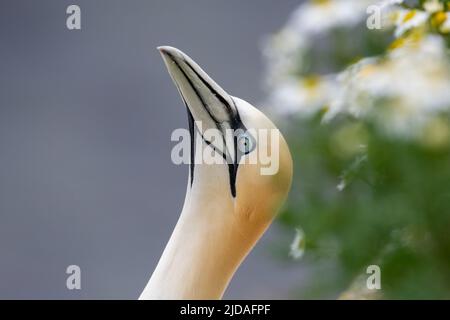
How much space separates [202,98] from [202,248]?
0.73 feet

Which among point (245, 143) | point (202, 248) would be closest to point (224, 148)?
point (245, 143)

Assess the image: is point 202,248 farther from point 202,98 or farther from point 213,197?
point 202,98

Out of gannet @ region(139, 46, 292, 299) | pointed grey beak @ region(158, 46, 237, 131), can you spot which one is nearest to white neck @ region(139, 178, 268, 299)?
gannet @ region(139, 46, 292, 299)

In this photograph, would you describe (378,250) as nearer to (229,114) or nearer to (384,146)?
(384,146)

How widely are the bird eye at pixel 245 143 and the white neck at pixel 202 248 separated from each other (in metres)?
0.08

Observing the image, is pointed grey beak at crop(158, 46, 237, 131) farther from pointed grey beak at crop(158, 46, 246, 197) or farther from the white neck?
the white neck

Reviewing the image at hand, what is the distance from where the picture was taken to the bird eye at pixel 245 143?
1129 millimetres

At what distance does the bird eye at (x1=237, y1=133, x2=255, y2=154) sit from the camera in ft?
3.70

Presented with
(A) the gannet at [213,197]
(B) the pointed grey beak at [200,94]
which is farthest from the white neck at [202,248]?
(B) the pointed grey beak at [200,94]

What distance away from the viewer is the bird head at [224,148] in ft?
3.65

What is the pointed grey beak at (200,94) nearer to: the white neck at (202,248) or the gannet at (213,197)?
the gannet at (213,197)

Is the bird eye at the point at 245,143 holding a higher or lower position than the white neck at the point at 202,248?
higher

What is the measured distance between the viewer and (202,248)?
1.16 m
